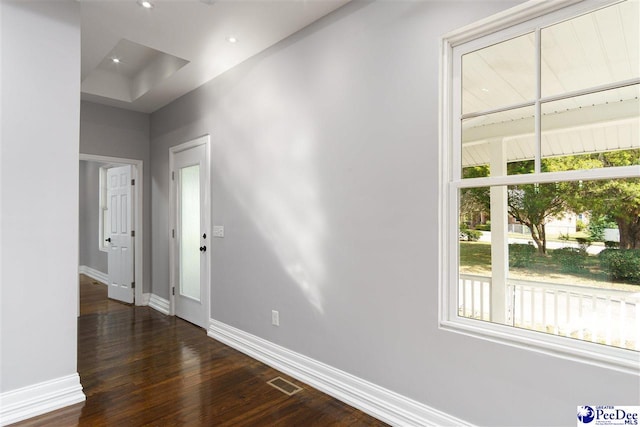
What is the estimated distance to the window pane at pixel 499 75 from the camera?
1838 millimetres

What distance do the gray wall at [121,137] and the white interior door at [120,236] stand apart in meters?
0.23

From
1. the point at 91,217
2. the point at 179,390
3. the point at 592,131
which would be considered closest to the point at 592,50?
the point at 592,131

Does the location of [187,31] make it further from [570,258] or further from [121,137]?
[570,258]

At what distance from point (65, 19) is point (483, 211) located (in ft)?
9.96

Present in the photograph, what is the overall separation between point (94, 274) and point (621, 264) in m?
8.14

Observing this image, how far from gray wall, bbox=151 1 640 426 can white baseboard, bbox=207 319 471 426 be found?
58 millimetres

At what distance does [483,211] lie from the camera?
6.68 ft

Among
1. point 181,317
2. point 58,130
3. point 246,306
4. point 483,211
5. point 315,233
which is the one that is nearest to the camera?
point 483,211

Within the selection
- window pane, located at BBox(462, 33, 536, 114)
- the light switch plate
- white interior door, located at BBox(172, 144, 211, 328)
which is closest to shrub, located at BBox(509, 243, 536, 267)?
window pane, located at BBox(462, 33, 536, 114)

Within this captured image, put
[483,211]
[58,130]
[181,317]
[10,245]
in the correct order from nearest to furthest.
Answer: [483,211] < [10,245] < [58,130] < [181,317]

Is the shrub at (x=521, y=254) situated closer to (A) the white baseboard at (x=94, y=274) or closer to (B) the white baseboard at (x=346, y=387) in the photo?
(B) the white baseboard at (x=346, y=387)

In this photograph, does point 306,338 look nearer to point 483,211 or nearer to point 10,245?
point 483,211

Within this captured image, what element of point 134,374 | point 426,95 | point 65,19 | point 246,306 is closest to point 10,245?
point 134,374

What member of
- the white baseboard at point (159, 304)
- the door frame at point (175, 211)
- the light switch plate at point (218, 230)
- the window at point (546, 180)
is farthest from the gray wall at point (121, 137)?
the window at point (546, 180)
